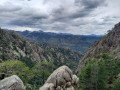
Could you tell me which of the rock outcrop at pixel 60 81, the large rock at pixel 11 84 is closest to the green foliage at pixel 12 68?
the rock outcrop at pixel 60 81

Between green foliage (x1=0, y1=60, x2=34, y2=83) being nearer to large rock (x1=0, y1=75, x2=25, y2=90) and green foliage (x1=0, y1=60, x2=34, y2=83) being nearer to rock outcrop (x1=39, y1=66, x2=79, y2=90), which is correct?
rock outcrop (x1=39, y1=66, x2=79, y2=90)

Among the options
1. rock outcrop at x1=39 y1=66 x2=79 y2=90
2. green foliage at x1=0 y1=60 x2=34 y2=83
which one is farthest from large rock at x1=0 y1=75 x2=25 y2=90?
green foliage at x1=0 y1=60 x2=34 y2=83

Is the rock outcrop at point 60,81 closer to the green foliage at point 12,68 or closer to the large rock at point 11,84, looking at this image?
the large rock at point 11,84

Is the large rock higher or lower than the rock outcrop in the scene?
higher

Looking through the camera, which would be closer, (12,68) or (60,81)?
(60,81)

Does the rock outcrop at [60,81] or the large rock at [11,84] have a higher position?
the large rock at [11,84]

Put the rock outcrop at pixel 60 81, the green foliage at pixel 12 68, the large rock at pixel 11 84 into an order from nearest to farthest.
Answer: the large rock at pixel 11 84
the rock outcrop at pixel 60 81
the green foliage at pixel 12 68

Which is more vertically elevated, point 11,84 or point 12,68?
point 11,84

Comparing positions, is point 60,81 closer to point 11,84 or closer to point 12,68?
point 11,84

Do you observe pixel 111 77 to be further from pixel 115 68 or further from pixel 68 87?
pixel 68 87

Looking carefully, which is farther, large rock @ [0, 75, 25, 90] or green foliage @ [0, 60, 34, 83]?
green foliage @ [0, 60, 34, 83]

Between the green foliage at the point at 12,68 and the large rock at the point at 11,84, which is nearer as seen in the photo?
the large rock at the point at 11,84

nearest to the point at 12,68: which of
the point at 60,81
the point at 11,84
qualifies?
the point at 11,84

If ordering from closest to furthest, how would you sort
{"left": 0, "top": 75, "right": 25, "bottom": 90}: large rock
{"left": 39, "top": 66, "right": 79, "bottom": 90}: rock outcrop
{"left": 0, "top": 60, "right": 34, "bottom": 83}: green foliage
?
{"left": 0, "top": 75, "right": 25, "bottom": 90}: large rock, {"left": 39, "top": 66, "right": 79, "bottom": 90}: rock outcrop, {"left": 0, "top": 60, "right": 34, "bottom": 83}: green foliage
